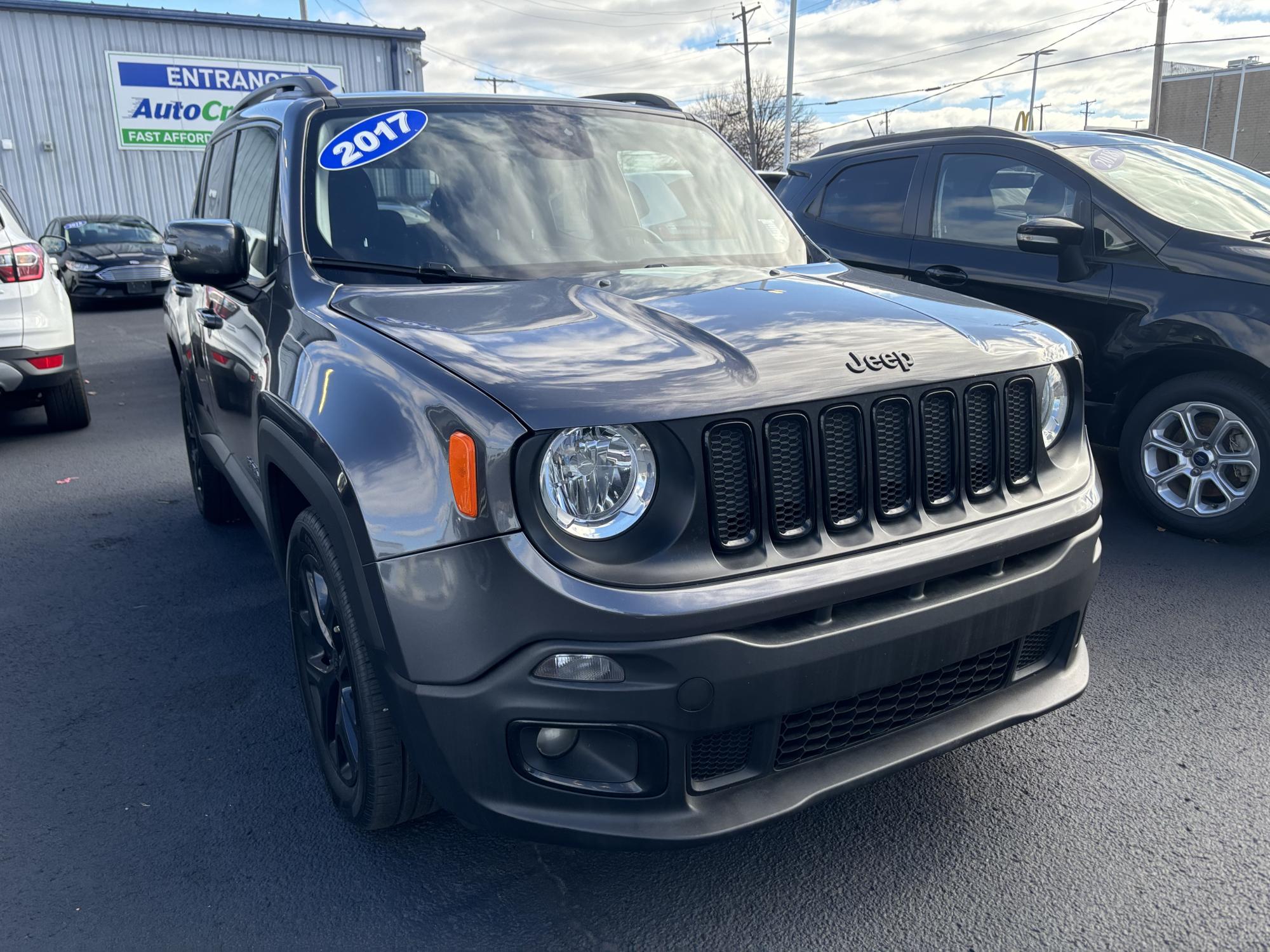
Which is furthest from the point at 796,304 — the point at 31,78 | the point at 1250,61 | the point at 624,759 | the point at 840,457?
the point at 1250,61

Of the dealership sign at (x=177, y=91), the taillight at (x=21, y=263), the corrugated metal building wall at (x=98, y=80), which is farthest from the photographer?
the dealership sign at (x=177, y=91)

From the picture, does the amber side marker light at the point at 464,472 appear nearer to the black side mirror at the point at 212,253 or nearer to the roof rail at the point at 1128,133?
the black side mirror at the point at 212,253

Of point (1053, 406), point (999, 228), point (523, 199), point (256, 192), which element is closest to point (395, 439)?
point (523, 199)

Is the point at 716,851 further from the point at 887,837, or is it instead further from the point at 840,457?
the point at 840,457

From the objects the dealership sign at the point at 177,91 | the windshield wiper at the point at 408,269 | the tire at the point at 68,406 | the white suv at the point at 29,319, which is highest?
the dealership sign at the point at 177,91

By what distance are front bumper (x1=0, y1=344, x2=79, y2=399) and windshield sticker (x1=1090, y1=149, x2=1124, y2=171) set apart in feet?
20.2

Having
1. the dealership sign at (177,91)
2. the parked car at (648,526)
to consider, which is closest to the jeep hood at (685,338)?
the parked car at (648,526)

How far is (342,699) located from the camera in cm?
244

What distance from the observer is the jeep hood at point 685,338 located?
1.91m

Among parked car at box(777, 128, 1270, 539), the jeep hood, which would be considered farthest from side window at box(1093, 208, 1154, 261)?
the jeep hood

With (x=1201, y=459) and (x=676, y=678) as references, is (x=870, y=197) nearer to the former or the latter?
(x=1201, y=459)

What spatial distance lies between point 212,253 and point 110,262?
1377cm

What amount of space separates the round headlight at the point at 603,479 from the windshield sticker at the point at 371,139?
1595 mm

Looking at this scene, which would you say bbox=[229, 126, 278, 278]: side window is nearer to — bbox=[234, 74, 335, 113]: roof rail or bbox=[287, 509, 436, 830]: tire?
bbox=[234, 74, 335, 113]: roof rail
